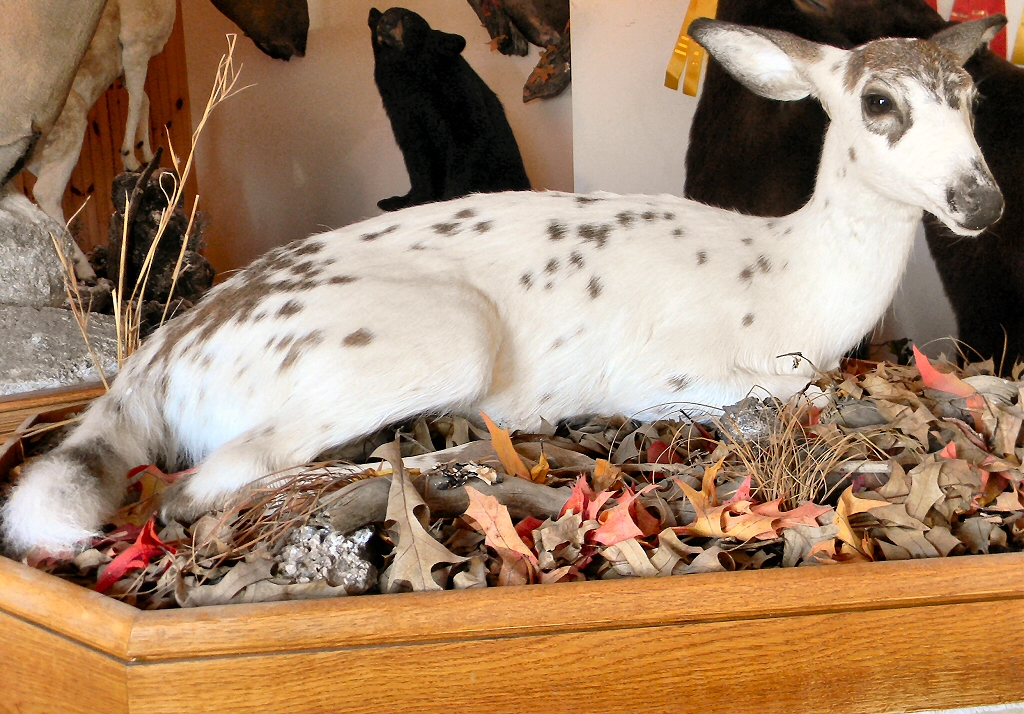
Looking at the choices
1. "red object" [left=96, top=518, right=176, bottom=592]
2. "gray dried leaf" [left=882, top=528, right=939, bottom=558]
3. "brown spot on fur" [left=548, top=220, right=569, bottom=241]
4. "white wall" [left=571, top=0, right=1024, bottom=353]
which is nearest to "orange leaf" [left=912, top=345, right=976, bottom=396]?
"gray dried leaf" [left=882, top=528, right=939, bottom=558]

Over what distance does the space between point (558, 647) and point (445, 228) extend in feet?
3.18

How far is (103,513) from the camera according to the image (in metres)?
1.21

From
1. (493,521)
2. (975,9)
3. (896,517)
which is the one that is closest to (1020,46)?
(975,9)

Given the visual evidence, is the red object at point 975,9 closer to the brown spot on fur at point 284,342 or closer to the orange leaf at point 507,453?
the orange leaf at point 507,453

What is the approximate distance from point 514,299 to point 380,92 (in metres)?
1.28

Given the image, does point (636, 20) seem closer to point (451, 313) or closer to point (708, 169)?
point (708, 169)

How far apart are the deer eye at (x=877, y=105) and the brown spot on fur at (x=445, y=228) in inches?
31.6

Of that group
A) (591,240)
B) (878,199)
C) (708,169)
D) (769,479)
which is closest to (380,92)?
(708,169)

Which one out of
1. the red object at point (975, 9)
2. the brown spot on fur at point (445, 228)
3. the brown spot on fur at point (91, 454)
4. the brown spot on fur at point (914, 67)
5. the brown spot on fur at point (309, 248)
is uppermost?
the red object at point (975, 9)

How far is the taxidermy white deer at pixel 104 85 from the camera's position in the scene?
2.33 m

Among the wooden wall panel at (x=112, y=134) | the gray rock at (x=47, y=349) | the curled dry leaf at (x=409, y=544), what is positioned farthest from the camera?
the wooden wall panel at (x=112, y=134)

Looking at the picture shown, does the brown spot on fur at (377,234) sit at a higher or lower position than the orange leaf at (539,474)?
higher

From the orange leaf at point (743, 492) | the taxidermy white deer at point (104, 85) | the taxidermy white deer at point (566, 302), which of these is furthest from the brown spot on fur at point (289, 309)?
the taxidermy white deer at point (104, 85)

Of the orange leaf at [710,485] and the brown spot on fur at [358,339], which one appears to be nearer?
the orange leaf at [710,485]
